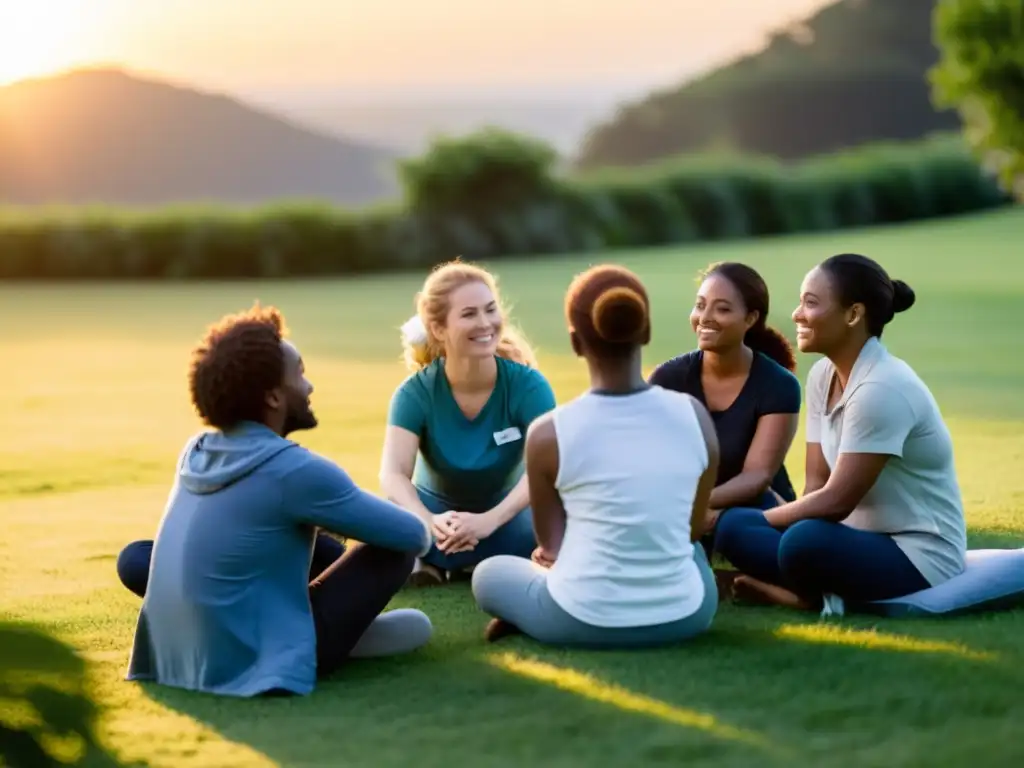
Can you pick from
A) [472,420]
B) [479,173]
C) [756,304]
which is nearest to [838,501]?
[756,304]

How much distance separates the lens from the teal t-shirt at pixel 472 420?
5.44 m

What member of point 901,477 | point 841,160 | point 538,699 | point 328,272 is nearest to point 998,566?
point 901,477

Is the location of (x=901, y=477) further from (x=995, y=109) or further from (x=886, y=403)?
(x=995, y=109)

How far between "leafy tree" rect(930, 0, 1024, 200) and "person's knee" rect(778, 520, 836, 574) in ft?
41.5

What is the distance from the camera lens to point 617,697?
375 centimetres

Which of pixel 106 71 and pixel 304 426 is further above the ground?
pixel 106 71

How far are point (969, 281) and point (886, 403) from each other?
16343mm

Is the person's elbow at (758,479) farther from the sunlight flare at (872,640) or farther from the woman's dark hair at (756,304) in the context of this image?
the sunlight flare at (872,640)

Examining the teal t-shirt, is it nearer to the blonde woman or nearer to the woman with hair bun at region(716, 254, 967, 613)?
the blonde woman

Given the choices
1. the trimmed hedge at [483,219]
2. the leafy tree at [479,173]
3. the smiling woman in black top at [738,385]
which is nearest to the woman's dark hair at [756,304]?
the smiling woman in black top at [738,385]

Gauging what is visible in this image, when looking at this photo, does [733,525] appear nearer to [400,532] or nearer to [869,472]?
[869,472]

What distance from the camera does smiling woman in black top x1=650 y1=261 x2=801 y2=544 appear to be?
512cm

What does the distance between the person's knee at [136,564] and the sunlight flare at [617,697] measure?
3.71ft

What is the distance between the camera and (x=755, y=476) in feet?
16.9
